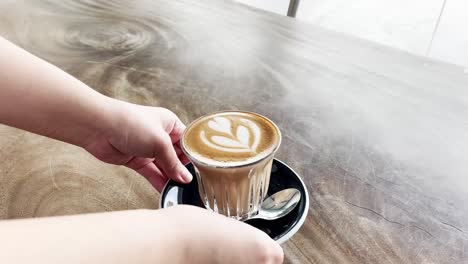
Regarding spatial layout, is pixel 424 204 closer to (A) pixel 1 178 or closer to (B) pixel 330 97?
(B) pixel 330 97

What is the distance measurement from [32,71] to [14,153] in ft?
0.68

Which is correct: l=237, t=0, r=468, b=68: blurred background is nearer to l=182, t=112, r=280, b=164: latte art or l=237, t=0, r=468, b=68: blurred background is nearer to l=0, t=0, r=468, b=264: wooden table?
l=0, t=0, r=468, b=264: wooden table

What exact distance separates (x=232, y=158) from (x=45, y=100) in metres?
0.31

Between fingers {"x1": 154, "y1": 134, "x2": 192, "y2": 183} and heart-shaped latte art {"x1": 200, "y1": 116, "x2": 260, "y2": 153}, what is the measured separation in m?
0.06

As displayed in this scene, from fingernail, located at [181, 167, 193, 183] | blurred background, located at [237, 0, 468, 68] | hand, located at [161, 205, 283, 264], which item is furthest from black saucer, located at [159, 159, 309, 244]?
blurred background, located at [237, 0, 468, 68]

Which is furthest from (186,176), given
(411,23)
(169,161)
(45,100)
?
(411,23)

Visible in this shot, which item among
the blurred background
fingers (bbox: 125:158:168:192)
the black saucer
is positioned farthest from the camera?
the blurred background

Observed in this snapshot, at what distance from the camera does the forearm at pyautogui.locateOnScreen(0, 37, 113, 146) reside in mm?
614

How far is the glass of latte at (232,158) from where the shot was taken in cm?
62

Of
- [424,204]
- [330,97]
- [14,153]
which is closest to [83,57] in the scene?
[14,153]

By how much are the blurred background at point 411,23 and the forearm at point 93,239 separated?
2932 mm

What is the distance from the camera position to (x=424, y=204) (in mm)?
697

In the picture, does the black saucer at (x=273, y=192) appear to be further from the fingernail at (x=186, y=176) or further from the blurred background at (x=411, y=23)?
the blurred background at (x=411, y=23)

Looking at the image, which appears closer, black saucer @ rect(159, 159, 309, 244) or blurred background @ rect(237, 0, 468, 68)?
black saucer @ rect(159, 159, 309, 244)
